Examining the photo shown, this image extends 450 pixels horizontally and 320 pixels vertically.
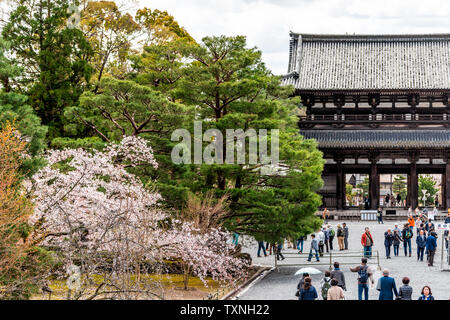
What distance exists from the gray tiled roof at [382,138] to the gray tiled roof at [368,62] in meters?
3.16

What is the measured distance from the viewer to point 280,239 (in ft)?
83.3

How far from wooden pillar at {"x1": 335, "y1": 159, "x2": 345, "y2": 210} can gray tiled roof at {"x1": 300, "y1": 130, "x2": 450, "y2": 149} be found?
1.67 m

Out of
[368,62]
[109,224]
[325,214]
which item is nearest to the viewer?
[109,224]

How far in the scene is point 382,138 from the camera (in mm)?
45656

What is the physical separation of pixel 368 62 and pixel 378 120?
6048 millimetres

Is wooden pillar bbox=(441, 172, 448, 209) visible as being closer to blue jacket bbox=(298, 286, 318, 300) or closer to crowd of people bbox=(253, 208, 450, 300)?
crowd of people bbox=(253, 208, 450, 300)

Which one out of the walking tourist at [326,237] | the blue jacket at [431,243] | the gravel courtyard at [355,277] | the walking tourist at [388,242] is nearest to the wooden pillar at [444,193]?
the gravel courtyard at [355,277]

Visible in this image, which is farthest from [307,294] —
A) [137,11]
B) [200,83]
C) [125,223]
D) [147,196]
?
[137,11]

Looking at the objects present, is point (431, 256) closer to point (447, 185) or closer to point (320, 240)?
point (320, 240)

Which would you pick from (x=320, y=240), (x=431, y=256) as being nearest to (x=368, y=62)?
(x=320, y=240)

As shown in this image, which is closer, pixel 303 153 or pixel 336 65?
pixel 303 153

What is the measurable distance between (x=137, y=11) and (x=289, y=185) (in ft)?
73.0

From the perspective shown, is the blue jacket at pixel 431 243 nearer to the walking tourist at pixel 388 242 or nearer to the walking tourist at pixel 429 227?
the walking tourist at pixel 429 227
